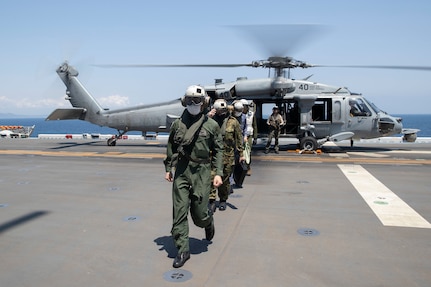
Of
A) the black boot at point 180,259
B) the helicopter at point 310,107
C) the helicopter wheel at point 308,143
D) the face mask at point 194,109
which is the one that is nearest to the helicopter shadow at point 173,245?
the black boot at point 180,259

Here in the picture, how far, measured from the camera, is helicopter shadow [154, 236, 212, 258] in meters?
4.32

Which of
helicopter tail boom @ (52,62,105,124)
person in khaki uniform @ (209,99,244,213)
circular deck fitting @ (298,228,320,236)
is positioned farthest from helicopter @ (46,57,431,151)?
circular deck fitting @ (298,228,320,236)

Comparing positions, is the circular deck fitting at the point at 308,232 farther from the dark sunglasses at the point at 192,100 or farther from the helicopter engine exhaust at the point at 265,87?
the helicopter engine exhaust at the point at 265,87

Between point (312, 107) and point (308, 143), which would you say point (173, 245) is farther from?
point (312, 107)

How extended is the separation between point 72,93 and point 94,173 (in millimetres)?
10944

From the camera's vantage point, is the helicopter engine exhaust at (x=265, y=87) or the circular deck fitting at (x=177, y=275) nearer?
the circular deck fitting at (x=177, y=275)

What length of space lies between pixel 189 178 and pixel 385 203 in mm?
4181

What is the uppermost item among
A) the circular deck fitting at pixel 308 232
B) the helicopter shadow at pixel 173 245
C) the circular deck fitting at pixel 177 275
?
the circular deck fitting at pixel 177 275

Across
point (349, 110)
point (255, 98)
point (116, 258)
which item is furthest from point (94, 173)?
point (349, 110)

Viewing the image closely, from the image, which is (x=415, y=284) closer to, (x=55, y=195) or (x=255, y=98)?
(x=55, y=195)

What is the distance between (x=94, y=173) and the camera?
10.0m

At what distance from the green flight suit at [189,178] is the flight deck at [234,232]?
1.33 feet

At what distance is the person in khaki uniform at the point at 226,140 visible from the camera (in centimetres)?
618

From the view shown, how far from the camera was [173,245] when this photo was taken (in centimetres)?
454
